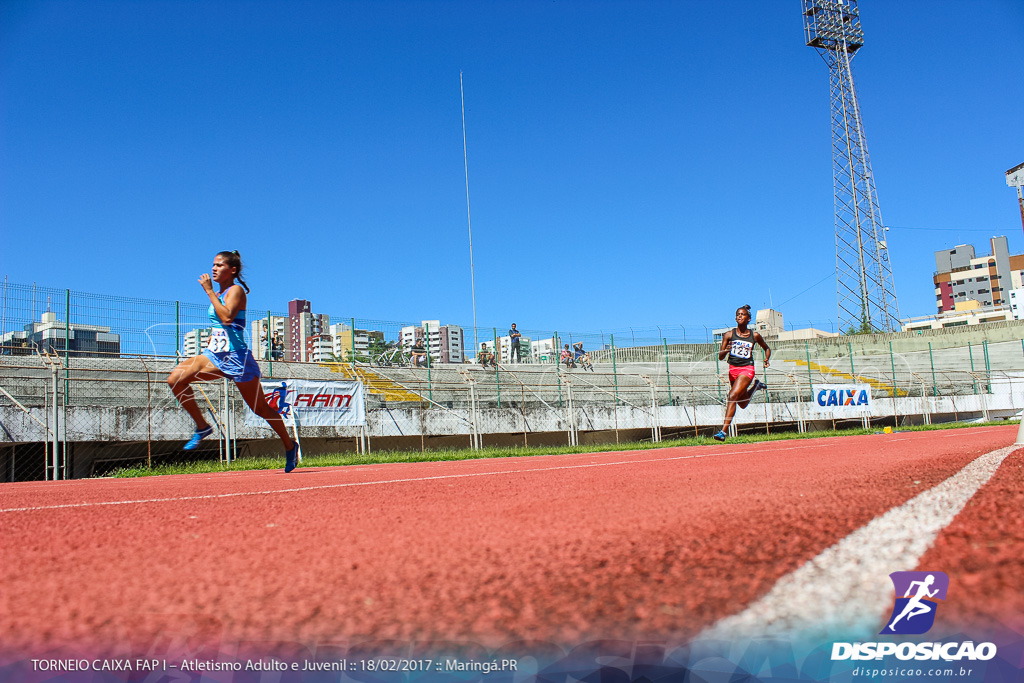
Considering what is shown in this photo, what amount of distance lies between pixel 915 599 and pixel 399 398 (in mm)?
16240

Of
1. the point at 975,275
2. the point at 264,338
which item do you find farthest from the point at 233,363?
the point at 975,275

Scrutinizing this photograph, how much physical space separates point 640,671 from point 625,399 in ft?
→ 63.2

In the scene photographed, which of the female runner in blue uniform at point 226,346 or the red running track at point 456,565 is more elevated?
the female runner in blue uniform at point 226,346

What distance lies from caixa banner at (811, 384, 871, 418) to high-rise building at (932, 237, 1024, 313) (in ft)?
250

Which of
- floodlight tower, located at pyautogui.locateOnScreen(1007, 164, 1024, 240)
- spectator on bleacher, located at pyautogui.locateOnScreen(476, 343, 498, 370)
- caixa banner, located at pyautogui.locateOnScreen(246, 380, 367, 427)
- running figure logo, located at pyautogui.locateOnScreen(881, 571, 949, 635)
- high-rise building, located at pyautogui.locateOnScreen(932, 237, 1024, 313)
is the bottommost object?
running figure logo, located at pyautogui.locateOnScreen(881, 571, 949, 635)

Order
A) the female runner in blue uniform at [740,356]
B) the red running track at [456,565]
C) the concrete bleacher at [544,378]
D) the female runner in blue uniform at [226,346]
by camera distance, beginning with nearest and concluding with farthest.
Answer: the red running track at [456,565], the female runner in blue uniform at [226,346], the female runner in blue uniform at [740,356], the concrete bleacher at [544,378]

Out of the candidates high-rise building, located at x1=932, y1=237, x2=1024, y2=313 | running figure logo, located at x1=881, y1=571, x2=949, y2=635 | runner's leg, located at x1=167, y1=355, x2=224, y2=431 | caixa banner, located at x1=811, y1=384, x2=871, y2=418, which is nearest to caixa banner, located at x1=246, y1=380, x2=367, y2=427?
runner's leg, located at x1=167, y1=355, x2=224, y2=431

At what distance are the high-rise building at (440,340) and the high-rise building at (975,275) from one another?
86.7 meters

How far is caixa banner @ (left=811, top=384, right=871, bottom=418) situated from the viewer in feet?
70.4

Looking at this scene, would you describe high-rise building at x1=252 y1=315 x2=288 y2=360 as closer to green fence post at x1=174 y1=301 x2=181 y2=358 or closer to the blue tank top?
green fence post at x1=174 y1=301 x2=181 y2=358

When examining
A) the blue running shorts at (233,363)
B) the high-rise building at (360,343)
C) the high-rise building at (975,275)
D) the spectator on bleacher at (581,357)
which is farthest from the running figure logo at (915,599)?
the high-rise building at (975,275)

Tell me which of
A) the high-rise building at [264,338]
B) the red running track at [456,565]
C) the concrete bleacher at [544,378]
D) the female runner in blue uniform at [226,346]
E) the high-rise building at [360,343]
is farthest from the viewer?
the high-rise building at [360,343]

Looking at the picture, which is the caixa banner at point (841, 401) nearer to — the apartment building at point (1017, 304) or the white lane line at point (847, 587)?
the white lane line at point (847, 587)

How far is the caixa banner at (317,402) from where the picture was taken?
41.7 feet
